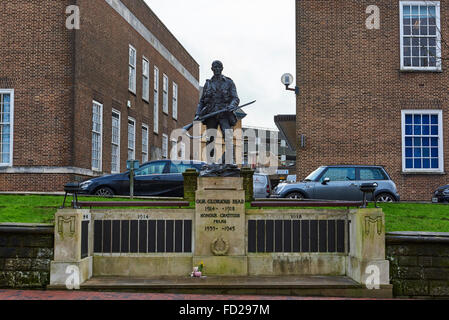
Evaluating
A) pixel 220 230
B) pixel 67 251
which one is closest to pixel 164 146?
pixel 220 230

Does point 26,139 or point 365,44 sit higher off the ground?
point 365,44

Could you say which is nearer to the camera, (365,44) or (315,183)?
(315,183)

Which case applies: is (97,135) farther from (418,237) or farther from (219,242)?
(418,237)

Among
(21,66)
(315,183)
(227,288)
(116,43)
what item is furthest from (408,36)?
(227,288)

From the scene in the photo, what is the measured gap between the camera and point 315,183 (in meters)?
17.6

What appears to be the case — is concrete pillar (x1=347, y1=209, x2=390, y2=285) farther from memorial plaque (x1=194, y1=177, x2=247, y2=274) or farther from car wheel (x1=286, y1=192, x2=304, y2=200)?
car wheel (x1=286, y1=192, x2=304, y2=200)

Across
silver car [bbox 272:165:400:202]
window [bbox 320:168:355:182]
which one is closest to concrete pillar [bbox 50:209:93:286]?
silver car [bbox 272:165:400:202]

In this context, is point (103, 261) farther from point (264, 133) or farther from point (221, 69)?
point (264, 133)

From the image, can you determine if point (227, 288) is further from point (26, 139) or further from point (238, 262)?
point (26, 139)

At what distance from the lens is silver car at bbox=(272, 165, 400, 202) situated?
1742 cm
